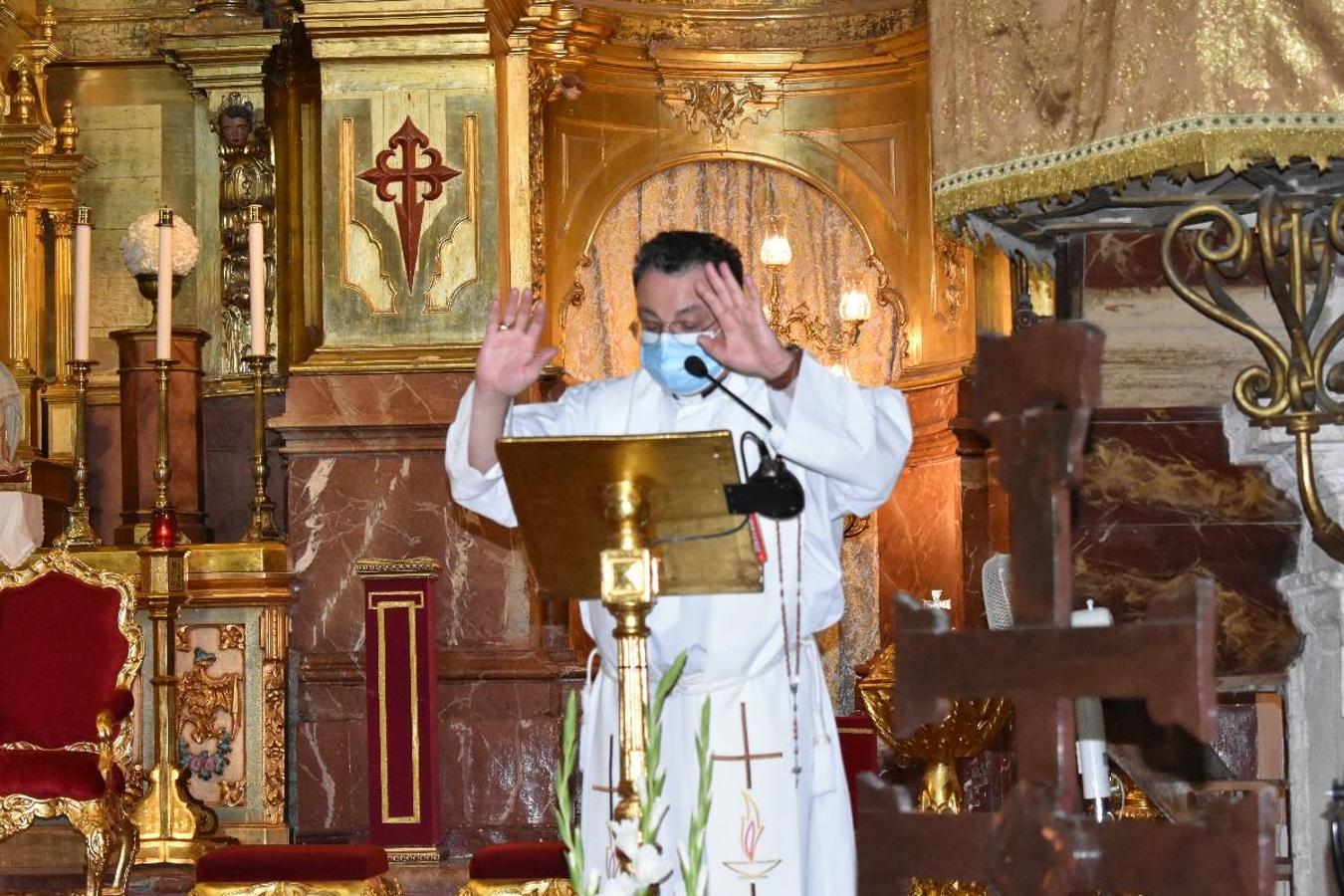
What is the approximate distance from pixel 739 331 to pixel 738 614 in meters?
0.70

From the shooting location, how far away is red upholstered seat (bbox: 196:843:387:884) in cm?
666

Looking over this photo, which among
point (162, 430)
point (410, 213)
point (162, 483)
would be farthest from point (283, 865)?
point (410, 213)

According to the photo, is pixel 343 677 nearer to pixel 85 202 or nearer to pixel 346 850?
pixel 346 850

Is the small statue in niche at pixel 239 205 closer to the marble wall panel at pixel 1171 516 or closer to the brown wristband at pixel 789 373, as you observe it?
the marble wall panel at pixel 1171 516

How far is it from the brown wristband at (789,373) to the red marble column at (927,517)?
311 inches

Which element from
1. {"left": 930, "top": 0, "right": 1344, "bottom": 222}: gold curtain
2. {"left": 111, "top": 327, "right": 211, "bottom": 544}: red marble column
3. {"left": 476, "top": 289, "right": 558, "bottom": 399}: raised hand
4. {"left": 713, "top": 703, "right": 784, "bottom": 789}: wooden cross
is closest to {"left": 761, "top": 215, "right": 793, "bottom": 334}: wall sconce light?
{"left": 111, "top": 327, "right": 211, "bottom": 544}: red marble column

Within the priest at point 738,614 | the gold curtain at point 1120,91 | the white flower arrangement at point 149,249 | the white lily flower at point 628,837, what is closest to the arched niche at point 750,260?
the white flower arrangement at point 149,249

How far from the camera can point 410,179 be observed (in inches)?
384

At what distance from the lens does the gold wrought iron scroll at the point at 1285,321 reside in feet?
15.5

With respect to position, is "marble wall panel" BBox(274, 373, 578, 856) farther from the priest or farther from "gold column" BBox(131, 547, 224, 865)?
the priest

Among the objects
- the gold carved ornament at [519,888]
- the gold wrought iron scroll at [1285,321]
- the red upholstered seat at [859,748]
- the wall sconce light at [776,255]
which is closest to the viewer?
the gold wrought iron scroll at [1285,321]

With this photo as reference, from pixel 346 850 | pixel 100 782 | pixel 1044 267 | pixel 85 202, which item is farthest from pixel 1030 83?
pixel 85 202

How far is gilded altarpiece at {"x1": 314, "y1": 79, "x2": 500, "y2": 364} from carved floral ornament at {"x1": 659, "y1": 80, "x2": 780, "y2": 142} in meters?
3.31

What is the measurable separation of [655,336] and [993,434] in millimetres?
1356
